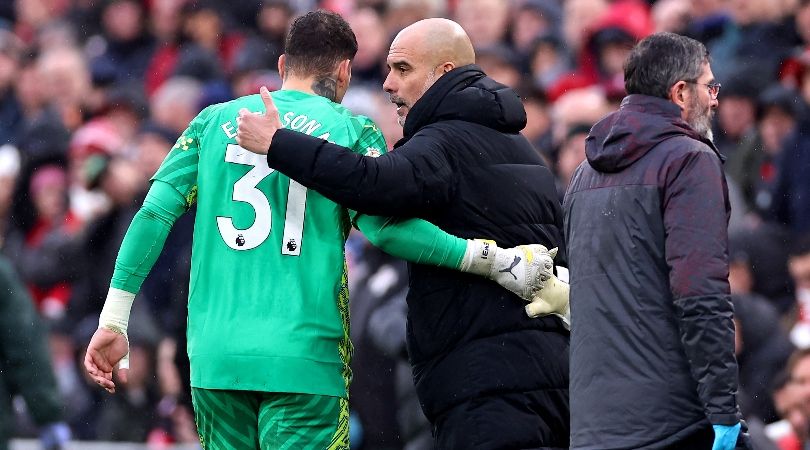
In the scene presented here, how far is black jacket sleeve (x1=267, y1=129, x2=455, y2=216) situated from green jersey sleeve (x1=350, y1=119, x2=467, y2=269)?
0.07m

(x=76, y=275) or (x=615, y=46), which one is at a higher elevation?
(x=615, y=46)

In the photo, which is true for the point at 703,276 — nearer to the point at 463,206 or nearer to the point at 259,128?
the point at 463,206

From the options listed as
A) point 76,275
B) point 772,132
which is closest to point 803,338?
point 772,132

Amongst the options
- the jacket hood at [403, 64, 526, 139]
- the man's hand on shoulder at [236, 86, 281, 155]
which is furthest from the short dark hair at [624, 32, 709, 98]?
the man's hand on shoulder at [236, 86, 281, 155]

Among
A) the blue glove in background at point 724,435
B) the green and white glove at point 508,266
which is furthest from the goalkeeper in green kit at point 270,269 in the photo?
the blue glove in background at point 724,435

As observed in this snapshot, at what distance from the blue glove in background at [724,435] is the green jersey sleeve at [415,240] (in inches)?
47.5

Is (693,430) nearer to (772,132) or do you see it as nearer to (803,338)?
(803,338)

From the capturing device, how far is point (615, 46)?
36.1 feet

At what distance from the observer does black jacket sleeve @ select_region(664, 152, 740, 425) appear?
5.08 m

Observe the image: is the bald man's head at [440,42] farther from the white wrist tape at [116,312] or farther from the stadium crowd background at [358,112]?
the stadium crowd background at [358,112]

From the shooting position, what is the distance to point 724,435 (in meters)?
5.08

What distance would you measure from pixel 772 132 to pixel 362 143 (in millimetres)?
4358

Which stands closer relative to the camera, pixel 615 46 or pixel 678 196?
pixel 678 196

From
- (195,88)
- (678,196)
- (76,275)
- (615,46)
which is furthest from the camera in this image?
(195,88)
